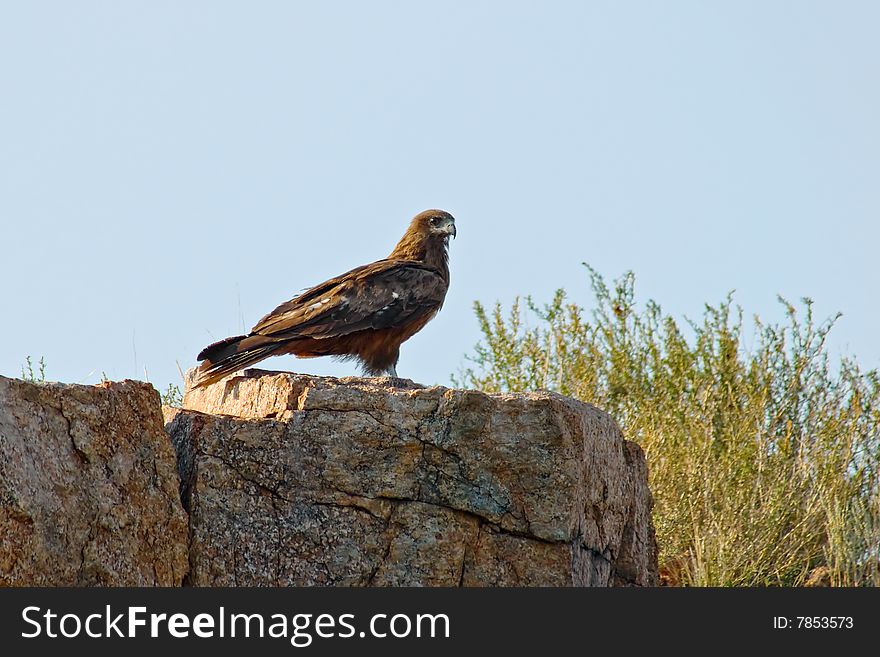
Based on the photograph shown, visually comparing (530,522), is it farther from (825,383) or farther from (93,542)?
(825,383)

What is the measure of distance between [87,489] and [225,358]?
1768 mm

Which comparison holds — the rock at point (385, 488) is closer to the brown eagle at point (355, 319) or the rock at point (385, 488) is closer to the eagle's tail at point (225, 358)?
the eagle's tail at point (225, 358)

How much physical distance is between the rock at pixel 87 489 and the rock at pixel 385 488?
0.18 m

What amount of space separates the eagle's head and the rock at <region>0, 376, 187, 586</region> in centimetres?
426

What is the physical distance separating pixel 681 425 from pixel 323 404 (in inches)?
180

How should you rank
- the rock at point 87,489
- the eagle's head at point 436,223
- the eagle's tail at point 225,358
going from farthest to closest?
the eagle's head at point 436,223
the eagle's tail at point 225,358
the rock at point 87,489

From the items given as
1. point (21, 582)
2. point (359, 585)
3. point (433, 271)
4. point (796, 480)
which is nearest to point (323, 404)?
point (359, 585)

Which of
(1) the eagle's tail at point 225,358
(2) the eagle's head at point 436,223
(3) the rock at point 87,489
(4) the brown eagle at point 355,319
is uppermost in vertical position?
(2) the eagle's head at point 436,223

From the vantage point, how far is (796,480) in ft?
29.0

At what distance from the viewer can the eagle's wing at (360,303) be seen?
7.44 metres

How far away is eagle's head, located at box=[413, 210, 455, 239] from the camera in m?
9.32

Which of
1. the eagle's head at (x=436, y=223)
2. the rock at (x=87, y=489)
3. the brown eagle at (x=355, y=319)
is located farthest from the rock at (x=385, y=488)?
the eagle's head at (x=436, y=223)

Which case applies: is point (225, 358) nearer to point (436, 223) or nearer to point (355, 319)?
point (355, 319)

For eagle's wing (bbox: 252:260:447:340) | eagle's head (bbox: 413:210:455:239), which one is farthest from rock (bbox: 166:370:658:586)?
eagle's head (bbox: 413:210:455:239)
